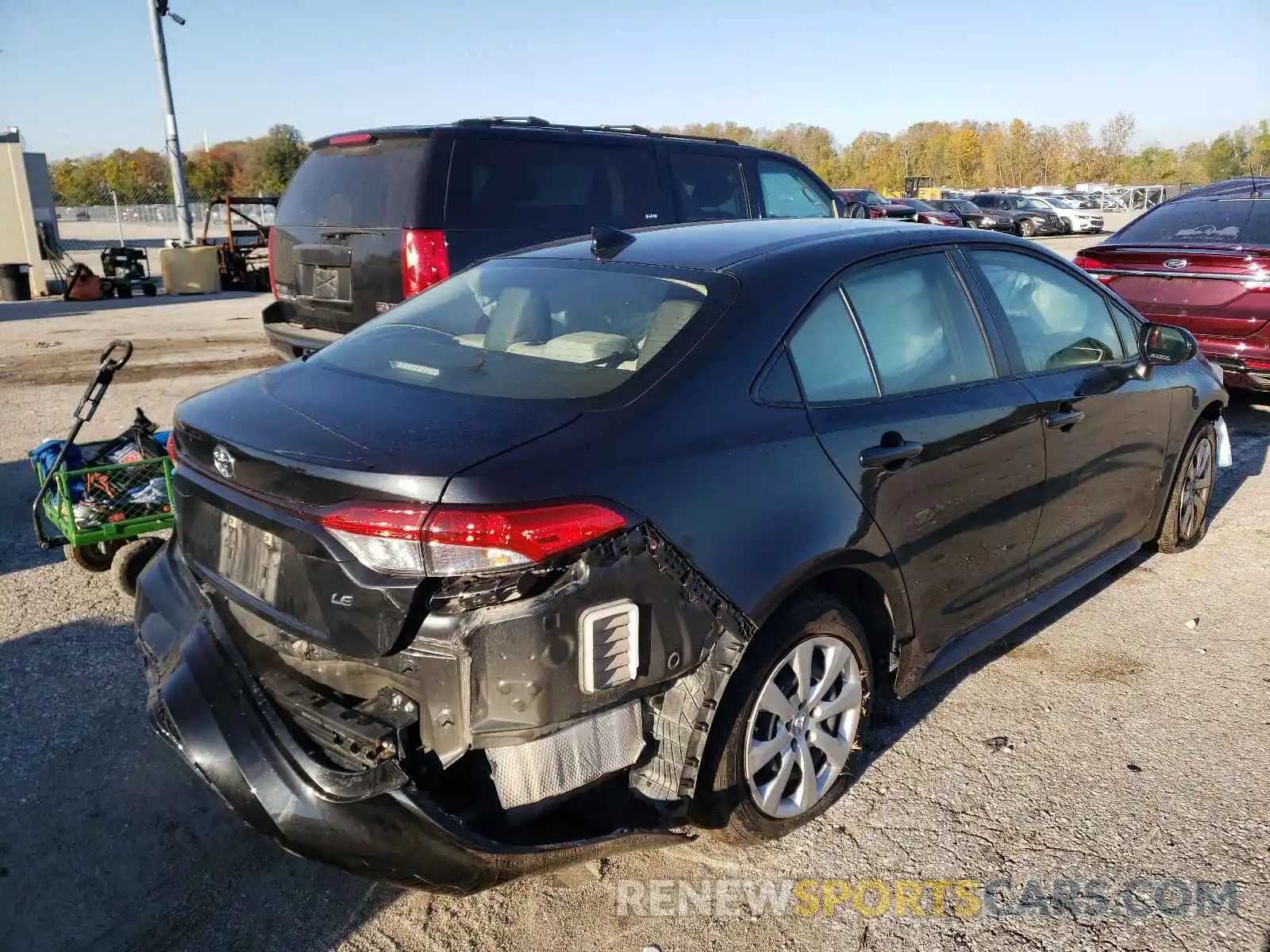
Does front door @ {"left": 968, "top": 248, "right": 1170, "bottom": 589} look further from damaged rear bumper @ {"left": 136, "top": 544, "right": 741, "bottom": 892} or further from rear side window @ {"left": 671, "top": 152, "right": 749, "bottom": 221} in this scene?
rear side window @ {"left": 671, "top": 152, "right": 749, "bottom": 221}

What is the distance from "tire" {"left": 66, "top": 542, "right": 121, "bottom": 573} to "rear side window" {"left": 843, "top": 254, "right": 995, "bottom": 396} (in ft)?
12.1

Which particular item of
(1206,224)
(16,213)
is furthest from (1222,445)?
(16,213)

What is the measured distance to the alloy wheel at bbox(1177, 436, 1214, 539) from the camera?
507cm

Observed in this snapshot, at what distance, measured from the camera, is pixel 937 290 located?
349 centimetres

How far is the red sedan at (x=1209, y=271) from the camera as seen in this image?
7.27 meters

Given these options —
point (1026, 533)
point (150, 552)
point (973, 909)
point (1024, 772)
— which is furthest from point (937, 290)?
point (150, 552)

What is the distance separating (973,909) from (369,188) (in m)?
5.76

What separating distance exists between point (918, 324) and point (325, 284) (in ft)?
15.7

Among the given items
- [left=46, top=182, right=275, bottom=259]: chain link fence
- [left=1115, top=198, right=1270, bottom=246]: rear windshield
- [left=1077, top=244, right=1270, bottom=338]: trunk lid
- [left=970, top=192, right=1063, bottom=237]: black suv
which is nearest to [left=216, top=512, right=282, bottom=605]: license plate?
[left=1077, top=244, right=1270, bottom=338]: trunk lid

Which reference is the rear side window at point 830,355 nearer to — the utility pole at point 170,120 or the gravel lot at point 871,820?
the gravel lot at point 871,820

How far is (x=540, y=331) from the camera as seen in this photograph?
3.05 m

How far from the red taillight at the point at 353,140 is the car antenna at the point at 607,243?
403cm

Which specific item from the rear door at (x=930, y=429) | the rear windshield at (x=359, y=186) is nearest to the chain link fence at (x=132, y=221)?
the rear windshield at (x=359, y=186)

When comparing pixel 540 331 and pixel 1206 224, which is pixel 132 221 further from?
pixel 540 331
